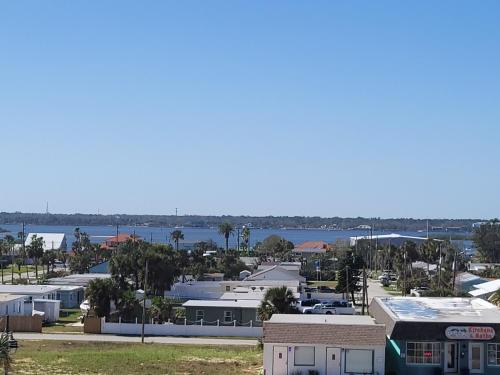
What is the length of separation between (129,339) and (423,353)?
23.8m

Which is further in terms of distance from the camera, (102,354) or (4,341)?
(102,354)

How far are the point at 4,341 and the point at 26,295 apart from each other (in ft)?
127

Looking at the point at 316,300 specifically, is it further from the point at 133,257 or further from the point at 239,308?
the point at 133,257

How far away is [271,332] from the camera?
3878cm

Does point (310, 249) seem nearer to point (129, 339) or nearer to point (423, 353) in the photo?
point (129, 339)

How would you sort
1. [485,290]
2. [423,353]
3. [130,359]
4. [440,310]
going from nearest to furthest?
[423,353] < [440,310] < [130,359] < [485,290]

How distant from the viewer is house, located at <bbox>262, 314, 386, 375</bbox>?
1513 inches

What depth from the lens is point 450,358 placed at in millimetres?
38219

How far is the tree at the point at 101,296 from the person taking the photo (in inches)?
2408

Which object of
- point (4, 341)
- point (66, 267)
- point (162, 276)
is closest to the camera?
point (4, 341)

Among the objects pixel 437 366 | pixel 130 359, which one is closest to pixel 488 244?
pixel 437 366

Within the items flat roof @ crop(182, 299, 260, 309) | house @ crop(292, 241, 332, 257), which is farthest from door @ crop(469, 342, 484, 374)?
house @ crop(292, 241, 332, 257)

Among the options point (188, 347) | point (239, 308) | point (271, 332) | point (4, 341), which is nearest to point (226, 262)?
point (239, 308)

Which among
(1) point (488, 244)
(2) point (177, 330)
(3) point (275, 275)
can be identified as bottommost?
(2) point (177, 330)
